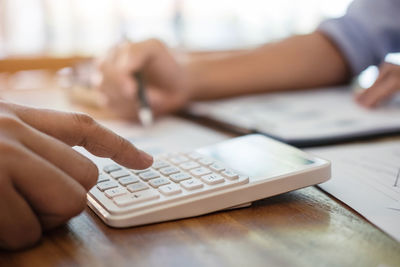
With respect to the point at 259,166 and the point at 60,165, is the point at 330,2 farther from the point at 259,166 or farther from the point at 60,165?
the point at 60,165

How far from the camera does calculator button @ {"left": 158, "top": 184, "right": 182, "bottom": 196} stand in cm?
34

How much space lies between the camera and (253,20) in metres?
1.93

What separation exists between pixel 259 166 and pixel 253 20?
64.8 inches

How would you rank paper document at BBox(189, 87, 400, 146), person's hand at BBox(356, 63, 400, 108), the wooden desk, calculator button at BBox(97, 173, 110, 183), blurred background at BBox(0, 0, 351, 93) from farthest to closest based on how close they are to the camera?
blurred background at BBox(0, 0, 351, 93) < person's hand at BBox(356, 63, 400, 108) < paper document at BBox(189, 87, 400, 146) < calculator button at BBox(97, 173, 110, 183) < the wooden desk

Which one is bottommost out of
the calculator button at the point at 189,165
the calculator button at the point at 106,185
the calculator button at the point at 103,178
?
the calculator button at the point at 103,178

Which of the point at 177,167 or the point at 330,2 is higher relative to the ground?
the point at 330,2

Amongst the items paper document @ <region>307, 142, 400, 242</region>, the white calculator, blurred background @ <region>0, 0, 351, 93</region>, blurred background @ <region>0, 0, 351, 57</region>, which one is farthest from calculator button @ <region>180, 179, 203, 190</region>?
blurred background @ <region>0, 0, 351, 57</region>

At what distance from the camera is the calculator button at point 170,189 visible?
0.34 m

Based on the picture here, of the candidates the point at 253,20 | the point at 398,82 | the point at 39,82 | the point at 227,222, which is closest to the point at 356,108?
the point at 398,82

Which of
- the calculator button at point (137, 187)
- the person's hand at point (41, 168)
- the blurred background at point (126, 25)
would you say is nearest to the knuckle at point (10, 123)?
the person's hand at point (41, 168)

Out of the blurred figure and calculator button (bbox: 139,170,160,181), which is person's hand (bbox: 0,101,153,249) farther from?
the blurred figure

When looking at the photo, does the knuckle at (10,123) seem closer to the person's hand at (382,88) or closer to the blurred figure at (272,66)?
the blurred figure at (272,66)

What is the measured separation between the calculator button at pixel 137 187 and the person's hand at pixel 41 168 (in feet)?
0.11

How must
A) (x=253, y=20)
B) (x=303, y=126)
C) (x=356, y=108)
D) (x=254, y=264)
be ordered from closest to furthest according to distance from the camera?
(x=254, y=264)
(x=303, y=126)
(x=356, y=108)
(x=253, y=20)
